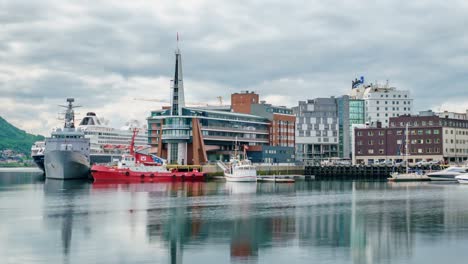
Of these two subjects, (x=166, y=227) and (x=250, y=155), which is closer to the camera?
(x=166, y=227)

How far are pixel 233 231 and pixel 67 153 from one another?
87.4m

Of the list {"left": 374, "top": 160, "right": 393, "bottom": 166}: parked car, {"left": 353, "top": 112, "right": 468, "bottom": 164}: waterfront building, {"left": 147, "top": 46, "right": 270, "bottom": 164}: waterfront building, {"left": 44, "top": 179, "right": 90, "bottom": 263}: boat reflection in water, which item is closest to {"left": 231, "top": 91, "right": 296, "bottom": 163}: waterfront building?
{"left": 147, "top": 46, "right": 270, "bottom": 164}: waterfront building

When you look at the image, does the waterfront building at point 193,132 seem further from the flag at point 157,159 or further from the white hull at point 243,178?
the white hull at point 243,178

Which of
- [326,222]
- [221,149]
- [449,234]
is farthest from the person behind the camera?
[221,149]

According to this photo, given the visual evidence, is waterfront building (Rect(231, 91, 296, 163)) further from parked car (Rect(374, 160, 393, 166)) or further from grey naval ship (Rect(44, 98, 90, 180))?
grey naval ship (Rect(44, 98, 90, 180))

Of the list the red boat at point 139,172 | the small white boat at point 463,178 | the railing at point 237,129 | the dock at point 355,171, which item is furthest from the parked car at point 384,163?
the red boat at point 139,172

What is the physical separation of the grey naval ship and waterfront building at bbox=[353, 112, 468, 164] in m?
73.5

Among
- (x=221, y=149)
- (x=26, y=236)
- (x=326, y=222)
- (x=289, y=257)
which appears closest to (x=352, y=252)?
(x=289, y=257)

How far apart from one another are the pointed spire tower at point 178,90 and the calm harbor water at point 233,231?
70.7 metres

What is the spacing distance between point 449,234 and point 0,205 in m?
47.6

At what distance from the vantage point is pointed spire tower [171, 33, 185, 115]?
14575 cm

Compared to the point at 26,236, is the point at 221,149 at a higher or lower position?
higher

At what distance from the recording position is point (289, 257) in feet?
121

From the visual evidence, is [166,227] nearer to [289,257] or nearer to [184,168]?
[289,257]
